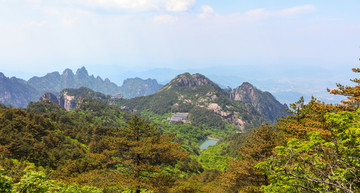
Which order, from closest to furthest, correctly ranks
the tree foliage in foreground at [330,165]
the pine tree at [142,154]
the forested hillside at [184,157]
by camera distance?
the tree foliage in foreground at [330,165] → the forested hillside at [184,157] → the pine tree at [142,154]

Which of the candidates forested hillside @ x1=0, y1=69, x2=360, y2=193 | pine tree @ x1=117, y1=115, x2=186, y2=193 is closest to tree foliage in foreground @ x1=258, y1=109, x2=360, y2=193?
forested hillside @ x1=0, y1=69, x2=360, y2=193

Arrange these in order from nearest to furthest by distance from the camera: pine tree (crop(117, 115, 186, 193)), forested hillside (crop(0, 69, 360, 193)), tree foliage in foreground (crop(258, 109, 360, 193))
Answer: tree foliage in foreground (crop(258, 109, 360, 193))
forested hillside (crop(0, 69, 360, 193))
pine tree (crop(117, 115, 186, 193))

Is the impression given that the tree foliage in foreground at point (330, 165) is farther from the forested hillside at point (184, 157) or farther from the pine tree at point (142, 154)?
the pine tree at point (142, 154)

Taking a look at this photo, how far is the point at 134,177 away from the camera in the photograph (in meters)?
17.0

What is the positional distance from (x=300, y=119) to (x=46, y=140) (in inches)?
2049

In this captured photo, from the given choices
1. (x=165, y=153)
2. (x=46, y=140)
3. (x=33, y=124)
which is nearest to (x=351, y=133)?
(x=165, y=153)

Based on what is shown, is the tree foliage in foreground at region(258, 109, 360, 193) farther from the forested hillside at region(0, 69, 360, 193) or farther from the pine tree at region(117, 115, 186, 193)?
the pine tree at region(117, 115, 186, 193)

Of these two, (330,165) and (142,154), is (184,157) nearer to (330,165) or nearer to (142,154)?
(142,154)

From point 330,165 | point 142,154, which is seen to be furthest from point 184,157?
point 330,165

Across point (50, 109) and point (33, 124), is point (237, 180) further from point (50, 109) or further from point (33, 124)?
point (50, 109)

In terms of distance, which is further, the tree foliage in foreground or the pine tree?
the pine tree

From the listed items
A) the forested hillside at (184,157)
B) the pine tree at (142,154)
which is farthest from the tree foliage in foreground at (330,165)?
the pine tree at (142,154)

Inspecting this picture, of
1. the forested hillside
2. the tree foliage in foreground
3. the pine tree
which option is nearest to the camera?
the tree foliage in foreground

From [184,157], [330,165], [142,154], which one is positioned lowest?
[184,157]
